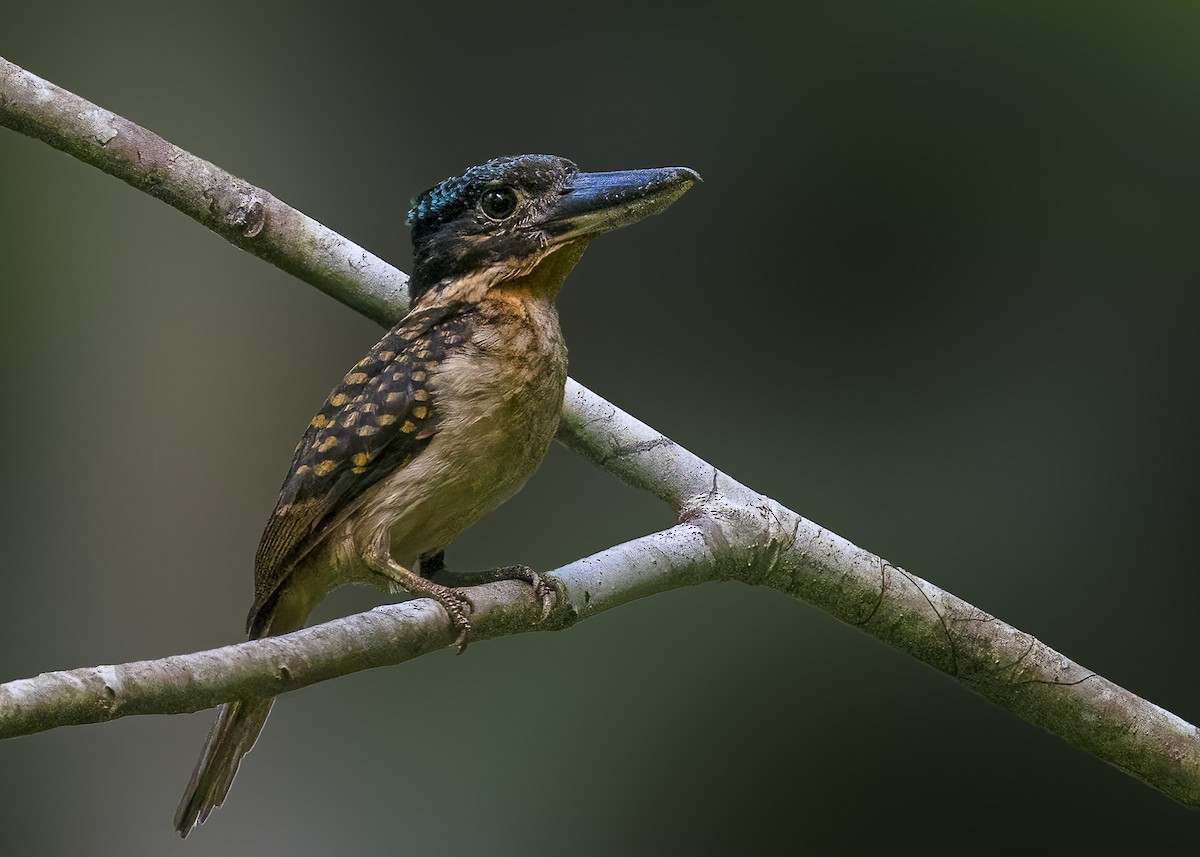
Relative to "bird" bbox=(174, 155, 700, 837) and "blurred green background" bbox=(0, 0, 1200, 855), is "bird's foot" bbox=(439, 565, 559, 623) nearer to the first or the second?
"bird" bbox=(174, 155, 700, 837)

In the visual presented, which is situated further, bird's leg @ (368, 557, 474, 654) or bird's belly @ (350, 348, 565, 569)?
bird's belly @ (350, 348, 565, 569)

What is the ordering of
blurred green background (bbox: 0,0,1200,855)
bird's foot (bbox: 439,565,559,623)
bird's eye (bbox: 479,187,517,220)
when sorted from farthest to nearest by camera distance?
blurred green background (bbox: 0,0,1200,855)
bird's eye (bbox: 479,187,517,220)
bird's foot (bbox: 439,565,559,623)

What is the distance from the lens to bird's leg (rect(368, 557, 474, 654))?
1.62m

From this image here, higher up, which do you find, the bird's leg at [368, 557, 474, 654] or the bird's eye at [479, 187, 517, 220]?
the bird's eye at [479, 187, 517, 220]

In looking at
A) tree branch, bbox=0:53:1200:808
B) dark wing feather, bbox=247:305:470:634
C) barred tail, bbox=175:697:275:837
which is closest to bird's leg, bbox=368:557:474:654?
dark wing feather, bbox=247:305:470:634

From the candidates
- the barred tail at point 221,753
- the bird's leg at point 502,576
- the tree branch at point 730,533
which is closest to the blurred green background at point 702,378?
the tree branch at point 730,533

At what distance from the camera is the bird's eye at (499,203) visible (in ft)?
6.09

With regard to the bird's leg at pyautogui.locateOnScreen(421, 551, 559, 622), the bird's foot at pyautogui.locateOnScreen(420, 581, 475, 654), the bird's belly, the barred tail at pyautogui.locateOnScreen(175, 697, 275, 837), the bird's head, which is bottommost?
the barred tail at pyautogui.locateOnScreen(175, 697, 275, 837)

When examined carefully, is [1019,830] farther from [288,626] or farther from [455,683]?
[288,626]

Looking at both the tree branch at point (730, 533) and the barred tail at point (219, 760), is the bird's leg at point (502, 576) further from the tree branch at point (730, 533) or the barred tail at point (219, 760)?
the barred tail at point (219, 760)

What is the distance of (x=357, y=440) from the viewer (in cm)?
180

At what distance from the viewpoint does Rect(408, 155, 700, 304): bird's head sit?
181cm

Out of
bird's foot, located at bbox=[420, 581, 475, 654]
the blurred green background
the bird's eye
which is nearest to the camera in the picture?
bird's foot, located at bbox=[420, 581, 475, 654]

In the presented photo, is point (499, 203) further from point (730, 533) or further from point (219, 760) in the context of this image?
point (219, 760)
